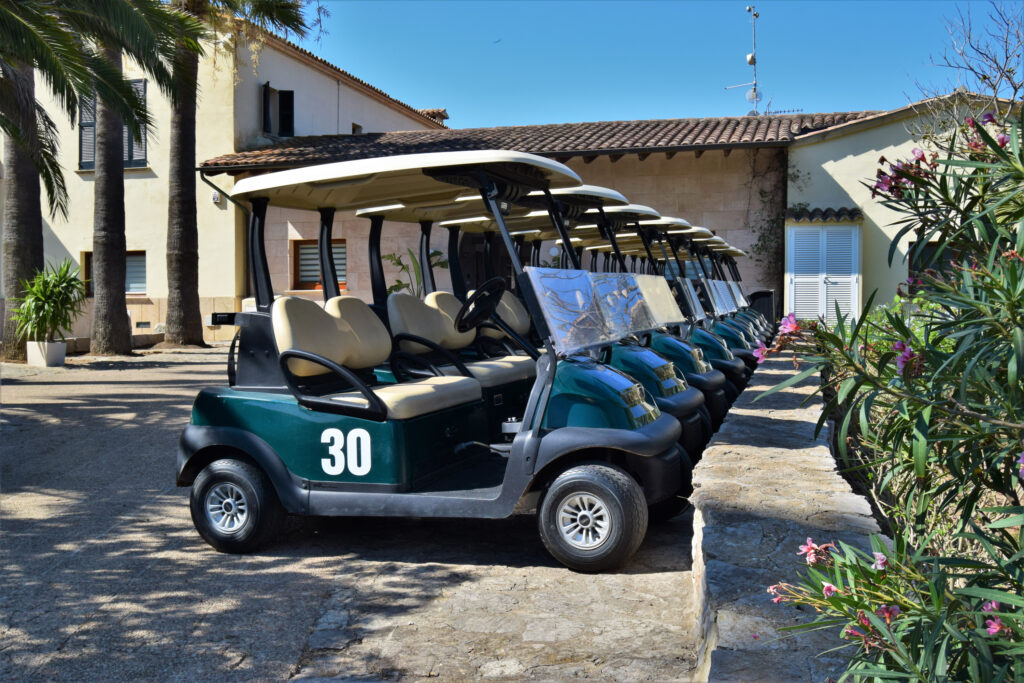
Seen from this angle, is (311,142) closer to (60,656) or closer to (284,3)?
(284,3)

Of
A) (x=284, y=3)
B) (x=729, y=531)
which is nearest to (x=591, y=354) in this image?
(x=729, y=531)

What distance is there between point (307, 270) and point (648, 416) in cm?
1516

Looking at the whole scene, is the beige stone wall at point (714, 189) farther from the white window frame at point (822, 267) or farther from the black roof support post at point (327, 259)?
the black roof support post at point (327, 259)

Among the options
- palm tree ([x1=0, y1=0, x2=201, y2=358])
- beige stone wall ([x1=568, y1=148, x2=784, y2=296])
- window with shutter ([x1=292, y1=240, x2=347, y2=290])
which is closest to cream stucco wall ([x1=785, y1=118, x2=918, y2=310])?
beige stone wall ([x1=568, y1=148, x2=784, y2=296])

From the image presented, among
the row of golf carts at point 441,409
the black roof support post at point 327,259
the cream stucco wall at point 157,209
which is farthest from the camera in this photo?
the cream stucco wall at point 157,209

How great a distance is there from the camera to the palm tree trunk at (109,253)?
13617 millimetres

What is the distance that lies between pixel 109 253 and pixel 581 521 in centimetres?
1154

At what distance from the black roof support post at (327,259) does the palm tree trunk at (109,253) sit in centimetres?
894

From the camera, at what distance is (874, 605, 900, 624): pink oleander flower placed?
167 cm

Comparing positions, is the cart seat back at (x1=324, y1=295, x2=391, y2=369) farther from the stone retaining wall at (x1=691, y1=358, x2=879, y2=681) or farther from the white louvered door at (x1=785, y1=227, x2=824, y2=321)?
the white louvered door at (x1=785, y1=227, x2=824, y2=321)

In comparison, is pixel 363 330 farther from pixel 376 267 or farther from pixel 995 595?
pixel 995 595

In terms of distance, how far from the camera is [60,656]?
128 inches

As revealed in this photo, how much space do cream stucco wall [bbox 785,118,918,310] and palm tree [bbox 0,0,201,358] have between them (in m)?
10.3

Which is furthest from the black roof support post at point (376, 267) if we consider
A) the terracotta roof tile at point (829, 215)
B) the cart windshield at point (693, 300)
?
the terracotta roof tile at point (829, 215)
